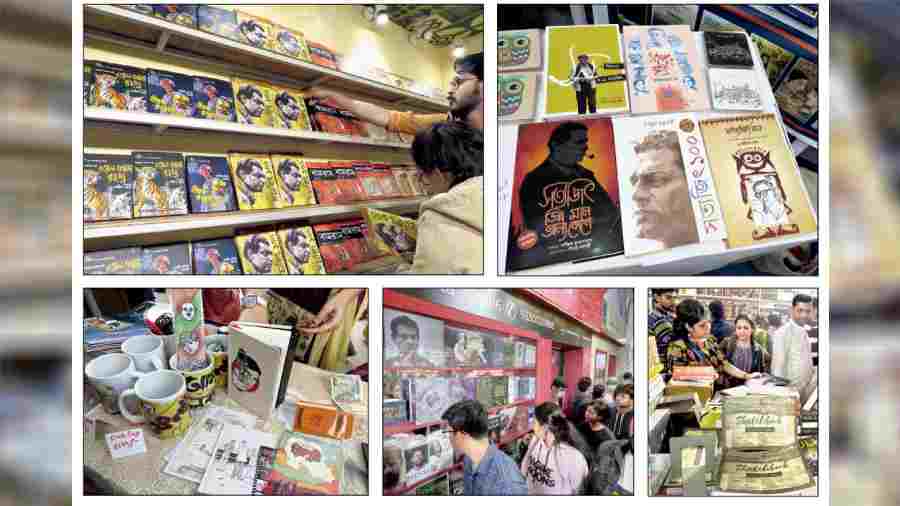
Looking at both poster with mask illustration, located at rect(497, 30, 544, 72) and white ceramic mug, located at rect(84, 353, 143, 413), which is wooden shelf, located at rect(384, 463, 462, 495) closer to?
white ceramic mug, located at rect(84, 353, 143, 413)

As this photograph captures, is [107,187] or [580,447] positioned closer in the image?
[107,187]

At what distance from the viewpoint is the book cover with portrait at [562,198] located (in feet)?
5.63

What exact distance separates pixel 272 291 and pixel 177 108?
23.3 inches

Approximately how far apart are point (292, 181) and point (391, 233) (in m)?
0.35

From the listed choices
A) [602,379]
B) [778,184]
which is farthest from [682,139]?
[602,379]

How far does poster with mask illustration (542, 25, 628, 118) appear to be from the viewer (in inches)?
68.2

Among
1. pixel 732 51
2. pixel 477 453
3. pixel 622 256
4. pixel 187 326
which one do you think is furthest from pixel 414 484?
pixel 732 51

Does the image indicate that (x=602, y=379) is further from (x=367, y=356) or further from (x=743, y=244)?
(x=367, y=356)

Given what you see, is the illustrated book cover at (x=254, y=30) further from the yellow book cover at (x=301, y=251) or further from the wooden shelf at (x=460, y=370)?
the wooden shelf at (x=460, y=370)

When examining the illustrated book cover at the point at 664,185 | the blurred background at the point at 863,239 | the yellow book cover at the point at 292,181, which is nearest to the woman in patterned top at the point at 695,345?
the illustrated book cover at the point at 664,185

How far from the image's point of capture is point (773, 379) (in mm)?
1731

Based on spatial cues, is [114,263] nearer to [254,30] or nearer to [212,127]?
[212,127]

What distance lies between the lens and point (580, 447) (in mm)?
1740

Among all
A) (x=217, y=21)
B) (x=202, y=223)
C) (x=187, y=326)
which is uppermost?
(x=217, y=21)
